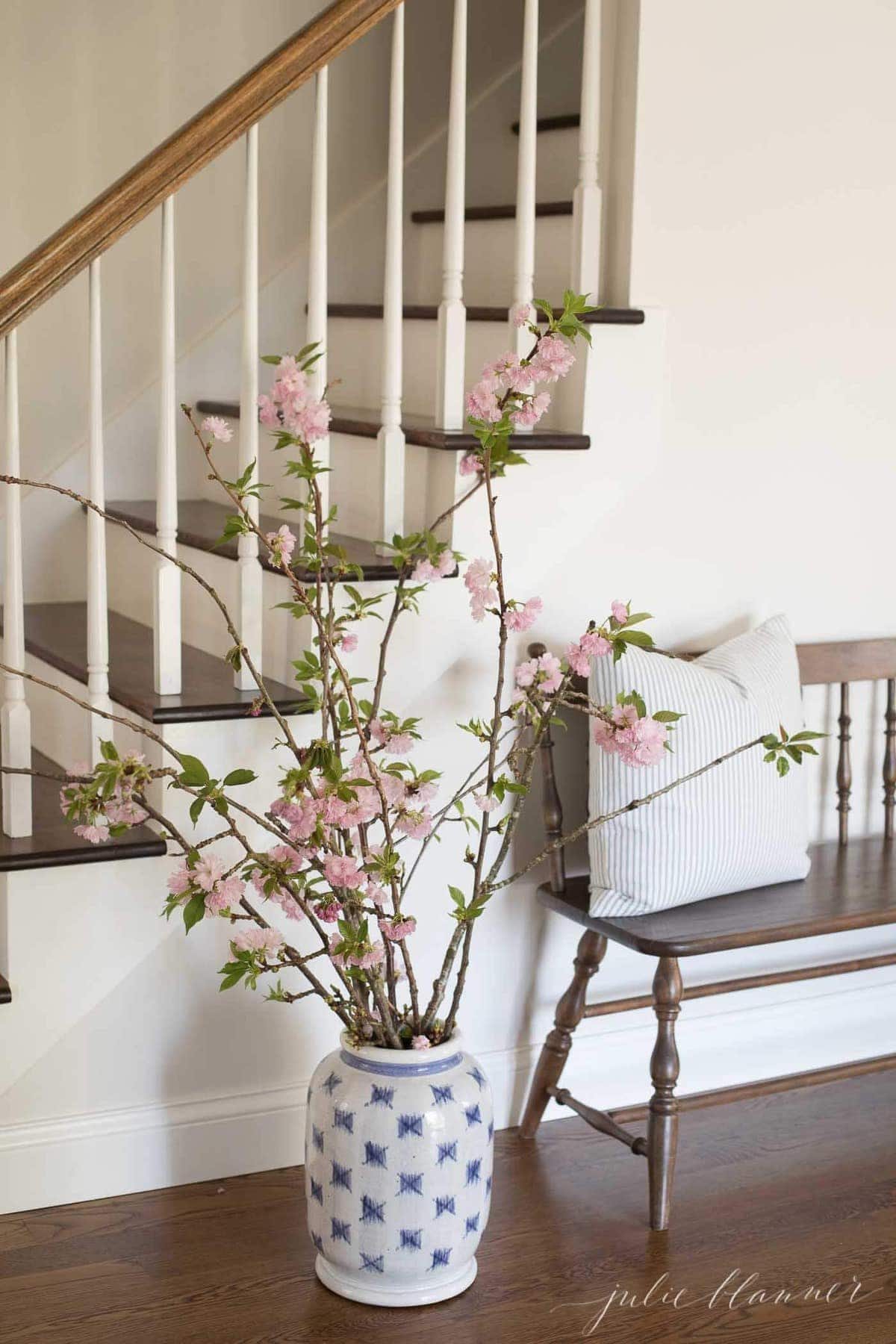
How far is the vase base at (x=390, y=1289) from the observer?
2.07 meters

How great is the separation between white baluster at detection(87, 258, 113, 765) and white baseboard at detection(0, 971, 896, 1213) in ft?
1.99

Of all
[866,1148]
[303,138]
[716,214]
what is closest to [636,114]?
[716,214]

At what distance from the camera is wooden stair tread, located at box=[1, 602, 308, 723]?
2.21m

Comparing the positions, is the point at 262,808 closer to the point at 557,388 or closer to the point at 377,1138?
the point at 377,1138

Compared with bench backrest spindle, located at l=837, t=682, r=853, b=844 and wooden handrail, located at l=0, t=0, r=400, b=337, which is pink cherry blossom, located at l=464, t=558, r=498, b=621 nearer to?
→ wooden handrail, located at l=0, t=0, r=400, b=337

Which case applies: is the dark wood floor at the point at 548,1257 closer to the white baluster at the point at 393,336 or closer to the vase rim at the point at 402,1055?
the vase rim at the point at 402,1055

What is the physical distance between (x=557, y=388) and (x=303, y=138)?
120 centimetres

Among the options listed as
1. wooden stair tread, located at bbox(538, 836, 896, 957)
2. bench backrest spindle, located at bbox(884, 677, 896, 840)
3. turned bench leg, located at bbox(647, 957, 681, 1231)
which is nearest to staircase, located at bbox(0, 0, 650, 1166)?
wooden stair tread, located at bbox(538, 836, 896, 957)

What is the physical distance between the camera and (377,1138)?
2.02 meters

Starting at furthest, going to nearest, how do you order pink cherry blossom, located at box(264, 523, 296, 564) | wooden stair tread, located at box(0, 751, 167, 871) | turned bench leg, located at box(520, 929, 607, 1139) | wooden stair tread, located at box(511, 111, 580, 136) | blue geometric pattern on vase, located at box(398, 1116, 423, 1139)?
1. wooden stair tread, located at box(511, 111, 580, 136)
2. turned bench leg, located at box(520, 929, 607, 1139)
3. wooden stair tread, located at box(0, 751, 167, 871)
4. blue geometric pattern on vase, located at box(398, 1116, 423, 1139)
5. pink cherry blossom, located at box(264, 523, 296, 564)

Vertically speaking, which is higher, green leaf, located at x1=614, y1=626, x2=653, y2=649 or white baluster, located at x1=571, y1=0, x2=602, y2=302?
white baluster, located at x1=571, y1=0, x2=602, y2=302

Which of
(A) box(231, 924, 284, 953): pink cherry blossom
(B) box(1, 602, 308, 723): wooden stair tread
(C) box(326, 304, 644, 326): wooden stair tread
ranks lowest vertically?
(A) box(231, 924, 284, 953): pink cherry blossom

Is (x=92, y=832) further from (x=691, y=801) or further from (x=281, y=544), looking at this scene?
(x=691, y=801)

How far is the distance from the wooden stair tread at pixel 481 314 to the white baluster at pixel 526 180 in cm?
11
